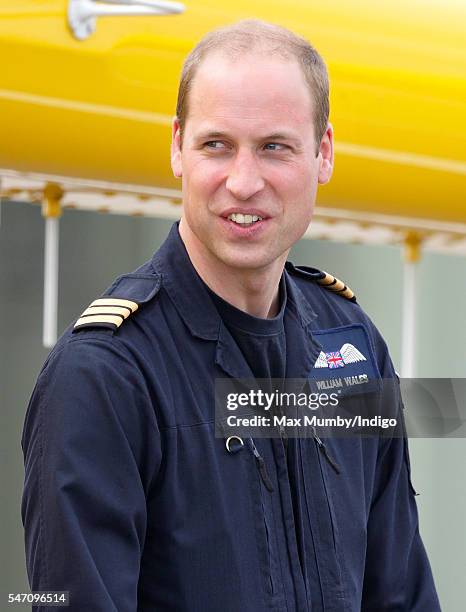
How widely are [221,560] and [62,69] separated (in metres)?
0.97

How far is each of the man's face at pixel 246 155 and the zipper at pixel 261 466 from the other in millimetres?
217

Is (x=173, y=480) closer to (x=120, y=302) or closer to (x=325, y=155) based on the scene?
(x=120, y=302)

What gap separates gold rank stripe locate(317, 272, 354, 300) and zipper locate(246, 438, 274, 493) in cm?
38

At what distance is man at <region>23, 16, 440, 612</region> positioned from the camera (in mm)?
1271

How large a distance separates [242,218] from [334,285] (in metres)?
0.38

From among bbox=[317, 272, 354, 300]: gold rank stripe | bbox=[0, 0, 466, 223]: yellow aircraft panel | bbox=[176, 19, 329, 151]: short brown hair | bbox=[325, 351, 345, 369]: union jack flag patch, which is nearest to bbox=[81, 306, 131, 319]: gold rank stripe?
bbox=[176, 19, 329, 151]: short brown hair

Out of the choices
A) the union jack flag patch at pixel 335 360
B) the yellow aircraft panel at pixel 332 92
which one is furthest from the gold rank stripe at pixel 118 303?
the yellow aircraft panel at pixel 332 92

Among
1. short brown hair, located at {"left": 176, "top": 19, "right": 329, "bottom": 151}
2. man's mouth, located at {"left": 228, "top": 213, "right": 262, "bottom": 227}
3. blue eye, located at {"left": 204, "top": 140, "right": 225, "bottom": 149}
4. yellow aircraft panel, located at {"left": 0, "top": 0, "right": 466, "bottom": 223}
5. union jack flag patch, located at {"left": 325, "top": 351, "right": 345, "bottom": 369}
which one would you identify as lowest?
union jack flag patch, located at {"left": 325, "top": 351, "right": 345, "bottom": 369}

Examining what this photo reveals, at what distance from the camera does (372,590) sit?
5.45 feet

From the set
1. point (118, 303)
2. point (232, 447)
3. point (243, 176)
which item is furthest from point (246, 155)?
point (232, 447)

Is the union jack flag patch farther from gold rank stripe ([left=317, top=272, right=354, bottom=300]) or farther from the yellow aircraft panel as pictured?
the yellow aircraft panel

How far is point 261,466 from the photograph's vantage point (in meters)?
1.41

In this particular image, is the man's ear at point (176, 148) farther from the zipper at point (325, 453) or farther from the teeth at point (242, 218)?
the zipper at point (325, 453)

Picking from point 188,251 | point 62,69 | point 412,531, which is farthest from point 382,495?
point 62,69
